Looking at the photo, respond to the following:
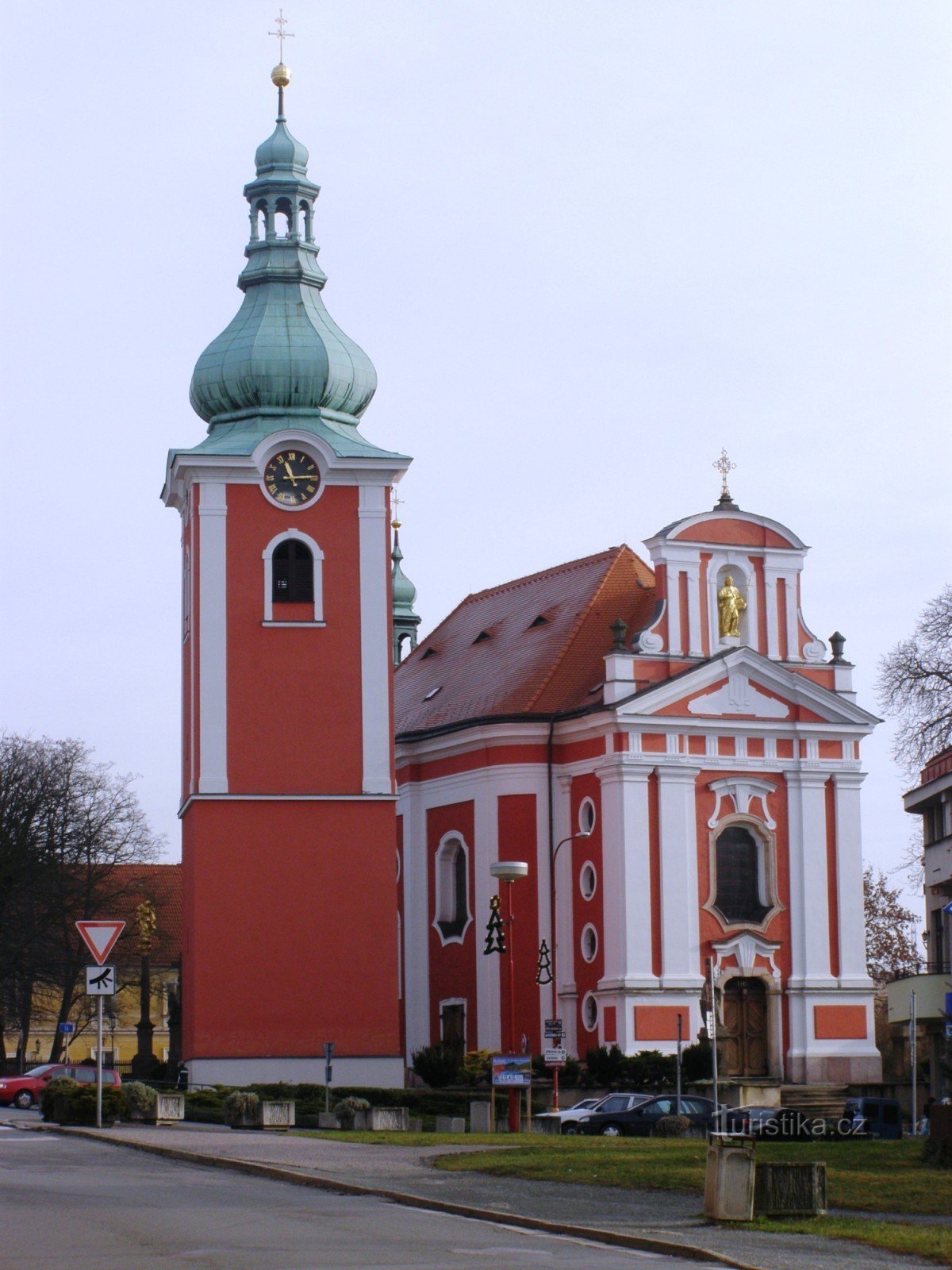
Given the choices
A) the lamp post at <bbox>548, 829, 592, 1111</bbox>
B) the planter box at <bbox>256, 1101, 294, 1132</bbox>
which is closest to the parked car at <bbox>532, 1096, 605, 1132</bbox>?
the planter box at <bbox>256, 1101, 294, 1132</bbox>

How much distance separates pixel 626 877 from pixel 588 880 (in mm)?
2016

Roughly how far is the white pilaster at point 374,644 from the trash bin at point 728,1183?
31.8 m

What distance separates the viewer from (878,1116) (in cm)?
Result: 4131

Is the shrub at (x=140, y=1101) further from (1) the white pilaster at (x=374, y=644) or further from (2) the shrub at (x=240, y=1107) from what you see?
(1) the white pilaster at (x=374, y=644)

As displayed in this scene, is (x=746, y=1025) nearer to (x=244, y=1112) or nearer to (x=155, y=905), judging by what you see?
(x=244, y=1112)

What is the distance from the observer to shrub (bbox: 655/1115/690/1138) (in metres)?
36.8

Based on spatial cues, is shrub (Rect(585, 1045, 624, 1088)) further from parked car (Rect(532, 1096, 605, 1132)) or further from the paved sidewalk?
the paved sidewalk

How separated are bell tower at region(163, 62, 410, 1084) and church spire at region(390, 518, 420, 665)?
18059mm

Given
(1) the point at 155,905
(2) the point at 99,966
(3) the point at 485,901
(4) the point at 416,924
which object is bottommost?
(2) the point at 99,966

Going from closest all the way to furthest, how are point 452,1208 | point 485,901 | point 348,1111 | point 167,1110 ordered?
point 452,1208, point 167,1110, point 348,1111, point 485,901

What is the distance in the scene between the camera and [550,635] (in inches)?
2210

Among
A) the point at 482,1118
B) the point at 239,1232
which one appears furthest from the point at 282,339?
the point at 239,1232

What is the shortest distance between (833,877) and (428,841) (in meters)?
10.5

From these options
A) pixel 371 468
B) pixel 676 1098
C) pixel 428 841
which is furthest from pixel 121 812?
pixel 676 1098
